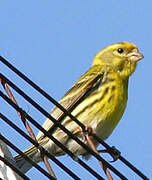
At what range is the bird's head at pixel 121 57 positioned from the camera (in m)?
6.98

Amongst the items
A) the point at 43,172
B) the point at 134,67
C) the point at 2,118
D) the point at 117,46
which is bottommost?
the point at 43,172

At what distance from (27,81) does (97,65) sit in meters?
4.33

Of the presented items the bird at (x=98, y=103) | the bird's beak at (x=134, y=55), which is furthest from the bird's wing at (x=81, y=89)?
the bird's beak at (x=134, y=55)

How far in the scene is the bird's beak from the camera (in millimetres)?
6945

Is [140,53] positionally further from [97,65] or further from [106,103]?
[106,103]

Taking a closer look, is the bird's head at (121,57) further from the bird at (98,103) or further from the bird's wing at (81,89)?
the bird's wing at (81,89)

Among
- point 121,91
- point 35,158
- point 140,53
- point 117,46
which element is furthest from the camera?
point 117,46

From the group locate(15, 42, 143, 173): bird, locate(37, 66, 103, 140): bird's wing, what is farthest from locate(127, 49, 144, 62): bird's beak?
locate(37, 66, 103, 140): bird's wing

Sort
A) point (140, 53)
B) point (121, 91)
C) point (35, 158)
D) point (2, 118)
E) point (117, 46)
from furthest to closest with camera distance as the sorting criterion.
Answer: point (117, 46) → point (140, 53) → point (121, 91) → point (35, 158) → point (2, 118)

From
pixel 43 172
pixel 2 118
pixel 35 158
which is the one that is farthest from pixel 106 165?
pixel 35 158

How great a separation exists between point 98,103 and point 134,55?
1.14 metres

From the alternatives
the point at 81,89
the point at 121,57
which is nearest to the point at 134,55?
the point at 121,57

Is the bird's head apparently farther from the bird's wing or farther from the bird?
the bird's wing

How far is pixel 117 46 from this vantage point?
745 cm
